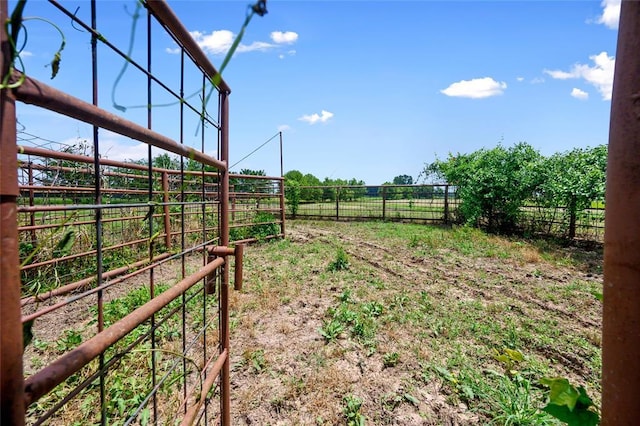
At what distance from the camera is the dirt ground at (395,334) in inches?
75.2

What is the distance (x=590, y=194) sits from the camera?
6043mm

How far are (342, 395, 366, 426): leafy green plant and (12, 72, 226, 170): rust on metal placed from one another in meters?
1.76

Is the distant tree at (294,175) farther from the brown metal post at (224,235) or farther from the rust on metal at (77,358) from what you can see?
the rust on metal at (77,358)

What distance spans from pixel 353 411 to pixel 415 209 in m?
10.0

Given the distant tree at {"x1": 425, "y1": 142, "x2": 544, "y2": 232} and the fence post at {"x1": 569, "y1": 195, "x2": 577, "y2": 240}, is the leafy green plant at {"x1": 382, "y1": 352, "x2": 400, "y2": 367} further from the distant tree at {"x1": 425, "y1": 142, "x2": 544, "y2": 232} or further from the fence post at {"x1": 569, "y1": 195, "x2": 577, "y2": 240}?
the distant tree at {"x1": 425, "y1": 142, "x2": 544, "y2": 232}

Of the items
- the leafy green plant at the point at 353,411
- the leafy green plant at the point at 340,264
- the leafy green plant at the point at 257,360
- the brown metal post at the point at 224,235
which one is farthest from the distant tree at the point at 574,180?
the brown metal post at the point at 224,235

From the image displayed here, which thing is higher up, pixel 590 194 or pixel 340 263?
pixel 590 194

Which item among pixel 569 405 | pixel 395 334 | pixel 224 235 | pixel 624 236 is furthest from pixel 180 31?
pixel 395 334

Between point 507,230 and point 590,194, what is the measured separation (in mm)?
2280

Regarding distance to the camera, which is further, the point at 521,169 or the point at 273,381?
the point at 521,169

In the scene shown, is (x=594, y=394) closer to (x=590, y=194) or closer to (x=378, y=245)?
(x=378, y=245)

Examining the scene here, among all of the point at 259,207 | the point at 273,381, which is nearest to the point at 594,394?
the point at 273,381

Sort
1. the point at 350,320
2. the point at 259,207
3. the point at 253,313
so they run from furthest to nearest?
the point at 259,207 < the point at 253,313 < the point at 350,320

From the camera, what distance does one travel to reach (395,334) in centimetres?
275
